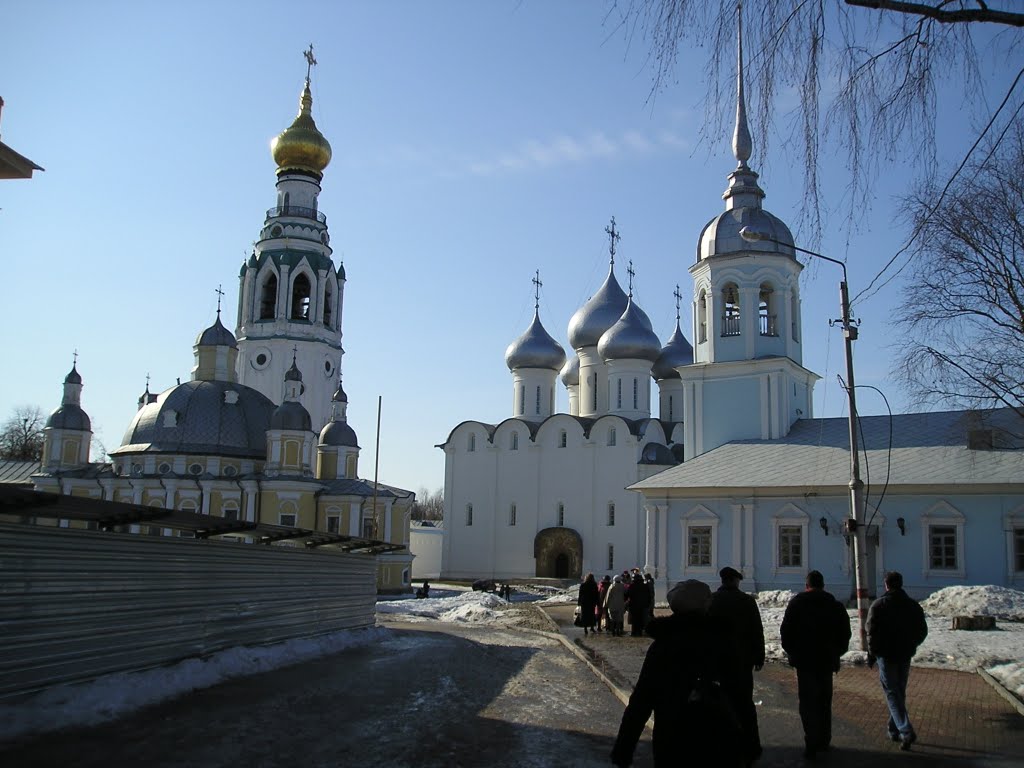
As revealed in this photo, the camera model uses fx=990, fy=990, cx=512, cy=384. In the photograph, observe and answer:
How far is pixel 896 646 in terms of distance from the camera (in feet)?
28.9

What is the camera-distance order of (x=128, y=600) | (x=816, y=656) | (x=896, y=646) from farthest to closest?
(x=128, y=600), (x=896, y=646), (x=816, y=656)

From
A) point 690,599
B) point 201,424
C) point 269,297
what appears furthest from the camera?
point 269,297

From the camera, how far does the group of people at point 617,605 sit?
781 inches

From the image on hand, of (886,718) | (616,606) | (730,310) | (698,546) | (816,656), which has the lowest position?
(886,718)

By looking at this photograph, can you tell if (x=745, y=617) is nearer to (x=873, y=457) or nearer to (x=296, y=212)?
(x=873, y=457)

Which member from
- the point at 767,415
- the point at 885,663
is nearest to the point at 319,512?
the point at 767,415

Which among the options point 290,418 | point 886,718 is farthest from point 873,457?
point 290,418

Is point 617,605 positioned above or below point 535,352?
below

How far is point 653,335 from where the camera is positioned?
4847 centimetres

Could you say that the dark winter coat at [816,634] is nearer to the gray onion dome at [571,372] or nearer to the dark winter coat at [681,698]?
the dark winter coat at [681,698]

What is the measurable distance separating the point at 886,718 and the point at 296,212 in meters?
49.6

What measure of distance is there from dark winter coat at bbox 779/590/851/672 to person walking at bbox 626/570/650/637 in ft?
36.9

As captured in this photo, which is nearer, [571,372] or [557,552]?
[557,552]

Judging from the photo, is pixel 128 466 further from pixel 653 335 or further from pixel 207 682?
pixel 207 682
